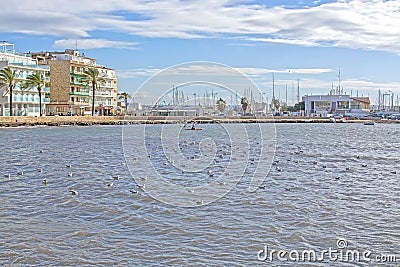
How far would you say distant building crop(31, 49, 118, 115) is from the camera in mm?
99312

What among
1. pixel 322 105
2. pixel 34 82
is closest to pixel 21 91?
pixel 34 82

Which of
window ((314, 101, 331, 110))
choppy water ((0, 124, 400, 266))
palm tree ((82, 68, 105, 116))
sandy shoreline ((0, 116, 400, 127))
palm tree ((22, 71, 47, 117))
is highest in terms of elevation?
palm tree ((82, 68, 105, 116))

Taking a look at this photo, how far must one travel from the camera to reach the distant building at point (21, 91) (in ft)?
270

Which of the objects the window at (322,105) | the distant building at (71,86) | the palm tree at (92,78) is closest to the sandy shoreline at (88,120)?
the palm tree at (92,78)

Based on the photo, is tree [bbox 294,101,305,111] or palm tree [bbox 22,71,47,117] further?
tree [bbox 294,101,305,111]

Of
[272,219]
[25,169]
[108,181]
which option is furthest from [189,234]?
[25,169]

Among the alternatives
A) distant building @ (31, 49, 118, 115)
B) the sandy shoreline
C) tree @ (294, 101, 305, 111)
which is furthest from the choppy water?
tree @ (294, 101, 305, 111)

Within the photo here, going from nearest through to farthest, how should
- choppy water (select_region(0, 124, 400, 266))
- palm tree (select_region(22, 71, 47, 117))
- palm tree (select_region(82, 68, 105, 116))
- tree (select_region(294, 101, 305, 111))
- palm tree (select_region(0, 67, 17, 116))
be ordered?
choppy water (select_region(0, 124, 400, 266)) → palm tree (select_region(0, 67, 17, 116)) → palm tree (select_region(22, 71, 47, 117)) → palm tree (select_region(82, 68, 105, 116)) → tree (select_region(294, 101, 305, 111))

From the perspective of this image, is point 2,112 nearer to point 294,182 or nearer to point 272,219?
point 294,182

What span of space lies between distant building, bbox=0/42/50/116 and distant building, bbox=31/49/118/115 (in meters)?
5.96

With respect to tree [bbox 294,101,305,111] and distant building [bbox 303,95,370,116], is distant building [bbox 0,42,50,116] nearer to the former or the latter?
distant building [bbox 303,95,370,116]

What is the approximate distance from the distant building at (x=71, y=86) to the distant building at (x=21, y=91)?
5955 millimetres

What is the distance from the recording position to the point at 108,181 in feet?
63.5

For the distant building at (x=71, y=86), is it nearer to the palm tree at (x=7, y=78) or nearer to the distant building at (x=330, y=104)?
the palm tree at (x=7, y=78)
